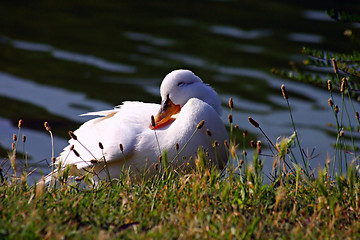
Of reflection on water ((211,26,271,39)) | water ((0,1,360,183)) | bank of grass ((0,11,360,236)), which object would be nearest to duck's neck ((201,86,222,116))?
bank of grass ((0,11,360,236))

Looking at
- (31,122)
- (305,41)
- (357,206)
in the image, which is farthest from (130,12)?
(357,206)

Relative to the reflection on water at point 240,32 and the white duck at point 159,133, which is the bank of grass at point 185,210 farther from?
the reflection on water at point 240,32

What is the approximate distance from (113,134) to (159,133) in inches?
15.6

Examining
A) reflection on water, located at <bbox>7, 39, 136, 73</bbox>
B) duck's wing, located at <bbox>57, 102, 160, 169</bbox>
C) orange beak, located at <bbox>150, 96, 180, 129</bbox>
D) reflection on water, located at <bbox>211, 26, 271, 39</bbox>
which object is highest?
reflection on water, located at <bbox>211, 26, 271, 39</bbox>

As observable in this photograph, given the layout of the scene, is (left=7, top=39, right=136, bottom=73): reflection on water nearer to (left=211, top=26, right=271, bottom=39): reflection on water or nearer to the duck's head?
(left=211, top=26, right=271, bottom=39): reflection on water

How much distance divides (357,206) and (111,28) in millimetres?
9324

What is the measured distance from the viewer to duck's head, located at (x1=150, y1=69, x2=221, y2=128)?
5.05 metres

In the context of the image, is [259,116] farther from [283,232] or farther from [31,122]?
[283,232]

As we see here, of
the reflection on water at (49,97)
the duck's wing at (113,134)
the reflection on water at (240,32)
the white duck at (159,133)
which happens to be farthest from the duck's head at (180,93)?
the reflection on water at (240,32)

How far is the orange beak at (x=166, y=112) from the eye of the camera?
195 inches

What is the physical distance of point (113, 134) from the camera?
4.85 m

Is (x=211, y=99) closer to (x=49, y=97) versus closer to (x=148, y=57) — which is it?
(x=49, y=97)

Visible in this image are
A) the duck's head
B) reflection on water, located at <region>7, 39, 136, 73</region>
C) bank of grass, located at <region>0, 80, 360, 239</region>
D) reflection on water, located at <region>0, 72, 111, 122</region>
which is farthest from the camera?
reflection on water, located at <region>7, 39, 136, 73</region>

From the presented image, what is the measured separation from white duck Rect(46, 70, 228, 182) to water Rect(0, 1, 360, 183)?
9.06ft
